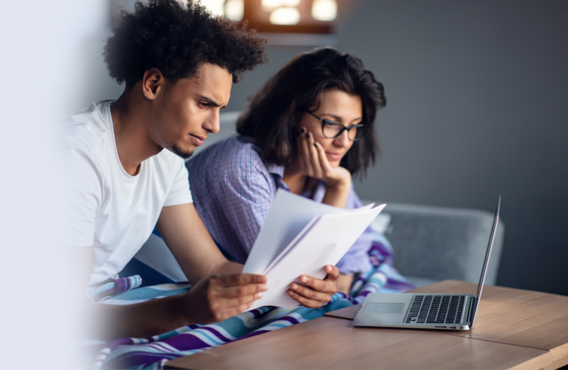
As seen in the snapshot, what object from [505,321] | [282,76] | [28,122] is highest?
[282,76]

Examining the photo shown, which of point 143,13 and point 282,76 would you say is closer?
point 143,13

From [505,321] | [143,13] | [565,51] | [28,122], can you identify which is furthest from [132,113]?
[565,51]

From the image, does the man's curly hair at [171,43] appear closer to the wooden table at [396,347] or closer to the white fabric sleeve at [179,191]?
the white fabric sleeve at [179,191]

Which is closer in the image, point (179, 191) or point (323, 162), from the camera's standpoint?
point (179, 191)

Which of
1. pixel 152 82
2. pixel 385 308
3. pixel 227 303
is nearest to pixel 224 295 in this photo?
pixel 227 303

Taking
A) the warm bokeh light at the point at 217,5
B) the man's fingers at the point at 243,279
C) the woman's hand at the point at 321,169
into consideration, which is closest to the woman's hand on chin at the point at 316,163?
the woman's hand at the point at 321,169

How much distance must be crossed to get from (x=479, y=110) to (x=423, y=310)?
6.38 feet

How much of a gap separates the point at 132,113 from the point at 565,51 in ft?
7.36

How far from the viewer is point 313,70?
1646mm

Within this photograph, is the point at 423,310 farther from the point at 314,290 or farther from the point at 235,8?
the point at 235,8

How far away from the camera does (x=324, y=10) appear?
2.85 meters

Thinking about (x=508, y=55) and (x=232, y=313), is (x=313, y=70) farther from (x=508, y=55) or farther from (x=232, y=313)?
(x=508, y=55)

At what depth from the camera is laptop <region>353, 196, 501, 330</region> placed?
97 cm

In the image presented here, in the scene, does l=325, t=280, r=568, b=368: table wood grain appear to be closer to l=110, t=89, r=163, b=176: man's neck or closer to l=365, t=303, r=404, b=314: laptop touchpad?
l=365, t=303, r=404, b=314: laptop touchpad
